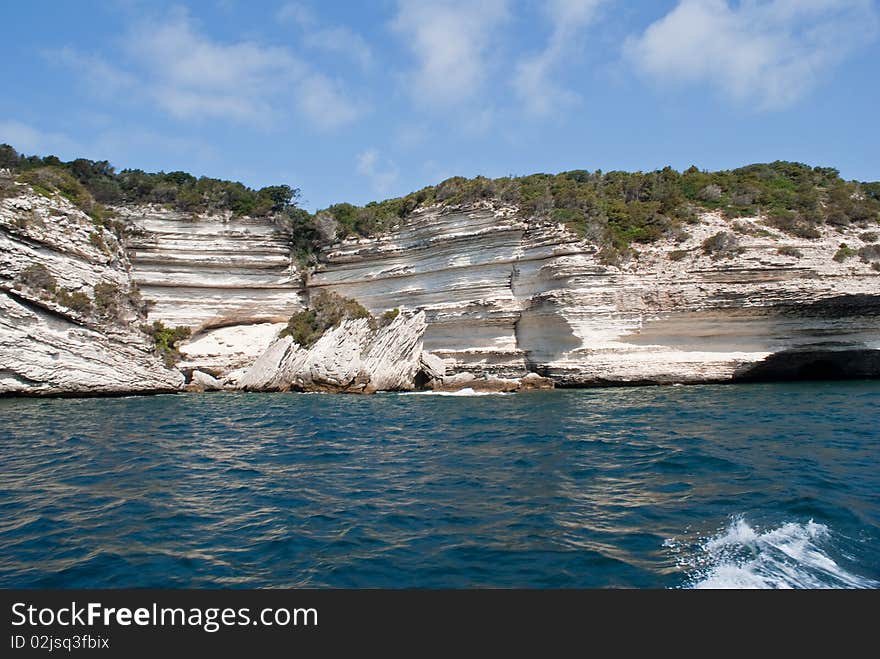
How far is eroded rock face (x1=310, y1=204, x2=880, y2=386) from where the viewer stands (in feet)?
86.5

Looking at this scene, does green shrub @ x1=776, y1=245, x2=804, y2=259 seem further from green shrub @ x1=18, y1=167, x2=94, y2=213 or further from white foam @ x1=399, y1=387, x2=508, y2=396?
green shrub @ x1=18, y1=167, x2=94, y2=213

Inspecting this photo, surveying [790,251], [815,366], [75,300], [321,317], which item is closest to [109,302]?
[75,300]

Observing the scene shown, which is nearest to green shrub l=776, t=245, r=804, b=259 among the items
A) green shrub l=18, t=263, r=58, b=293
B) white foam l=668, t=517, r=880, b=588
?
white foam l=668, t=517, r=880, b=588

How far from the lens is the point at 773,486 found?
392 inches

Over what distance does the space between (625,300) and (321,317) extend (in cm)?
1637

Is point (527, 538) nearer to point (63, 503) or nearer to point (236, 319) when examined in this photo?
point (63, 503)

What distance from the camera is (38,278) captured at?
26469 millimetres

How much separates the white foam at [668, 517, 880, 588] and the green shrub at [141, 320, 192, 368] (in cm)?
2980

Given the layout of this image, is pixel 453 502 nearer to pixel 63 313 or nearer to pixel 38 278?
pixel 63 313

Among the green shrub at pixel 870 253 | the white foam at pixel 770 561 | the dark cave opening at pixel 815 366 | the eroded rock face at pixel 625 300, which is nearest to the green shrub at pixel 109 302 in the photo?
the eroded rock face at pixel 625 300

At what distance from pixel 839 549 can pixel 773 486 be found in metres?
2.77

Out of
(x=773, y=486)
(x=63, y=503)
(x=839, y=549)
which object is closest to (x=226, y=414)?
(x=63, y=503)

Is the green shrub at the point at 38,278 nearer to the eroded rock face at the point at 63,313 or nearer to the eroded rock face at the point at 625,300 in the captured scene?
the eroded rock face at the point at 63,313

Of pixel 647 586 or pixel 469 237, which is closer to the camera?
pixel 647 586
